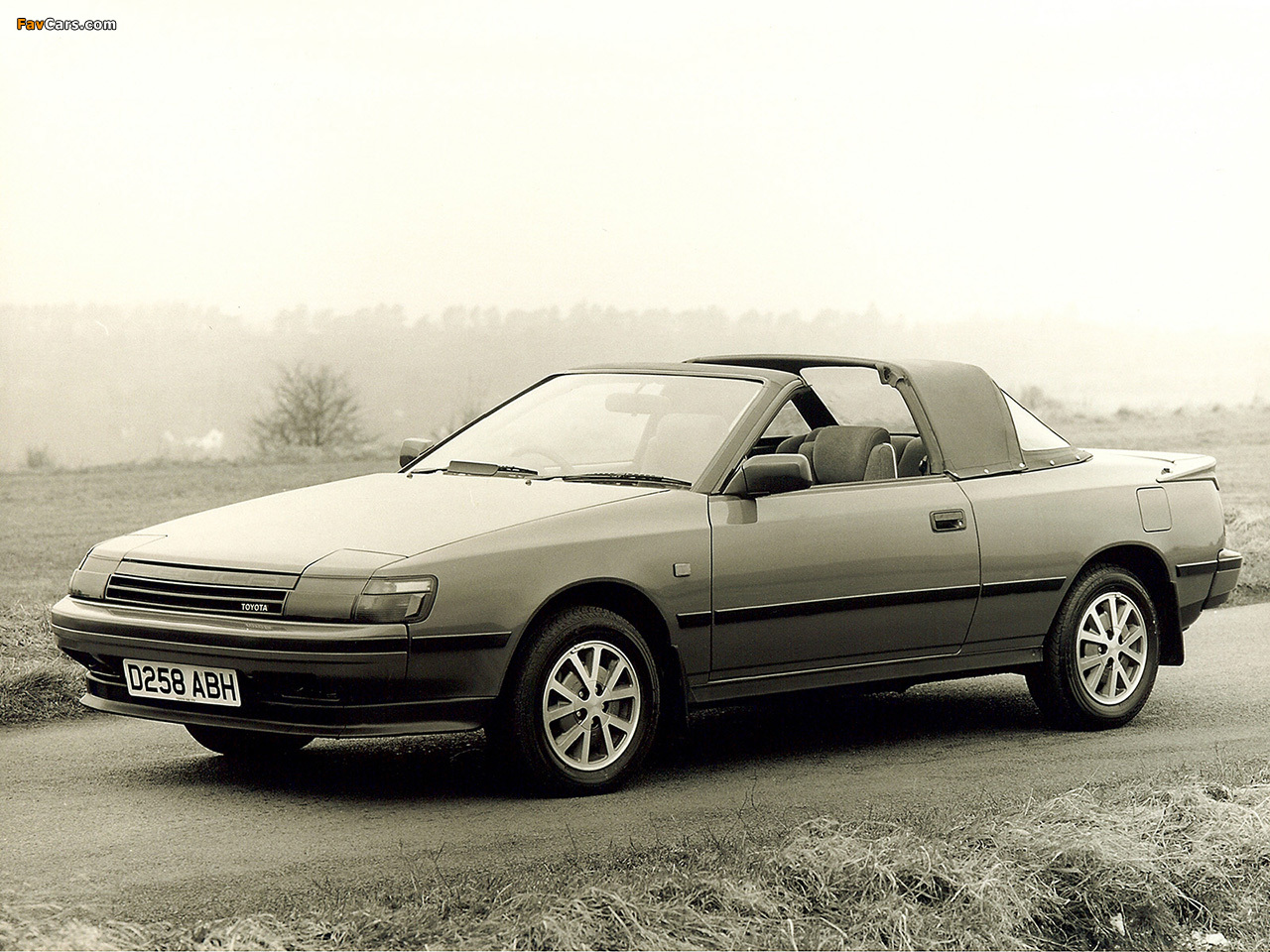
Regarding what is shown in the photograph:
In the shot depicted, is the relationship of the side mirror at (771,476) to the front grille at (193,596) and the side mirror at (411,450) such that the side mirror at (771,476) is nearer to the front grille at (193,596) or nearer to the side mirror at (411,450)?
the side mirror at (411,450)

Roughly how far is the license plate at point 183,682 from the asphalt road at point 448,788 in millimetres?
408

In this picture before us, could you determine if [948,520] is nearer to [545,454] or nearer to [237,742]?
[545,454]

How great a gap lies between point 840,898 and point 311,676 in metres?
2.02

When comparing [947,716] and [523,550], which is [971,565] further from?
[523,550]

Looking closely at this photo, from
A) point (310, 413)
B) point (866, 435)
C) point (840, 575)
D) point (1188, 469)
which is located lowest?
point (840, 575)

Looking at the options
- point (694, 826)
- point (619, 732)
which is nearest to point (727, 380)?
point (619, 732)

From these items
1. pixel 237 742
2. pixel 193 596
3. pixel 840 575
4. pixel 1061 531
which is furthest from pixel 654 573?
pixel 1061 531

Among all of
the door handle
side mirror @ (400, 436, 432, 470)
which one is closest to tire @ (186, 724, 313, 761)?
side mirror @ (400, 436, 432, 470)

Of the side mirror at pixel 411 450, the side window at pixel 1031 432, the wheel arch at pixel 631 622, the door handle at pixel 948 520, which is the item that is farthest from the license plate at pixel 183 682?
the side window at pixel 1031 432

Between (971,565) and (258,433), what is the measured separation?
30.4 feet

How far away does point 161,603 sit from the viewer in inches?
258

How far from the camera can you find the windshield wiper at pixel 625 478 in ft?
23.6

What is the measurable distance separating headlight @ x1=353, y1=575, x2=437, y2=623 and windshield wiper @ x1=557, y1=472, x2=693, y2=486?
1283 mm

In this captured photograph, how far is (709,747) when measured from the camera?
779cm
